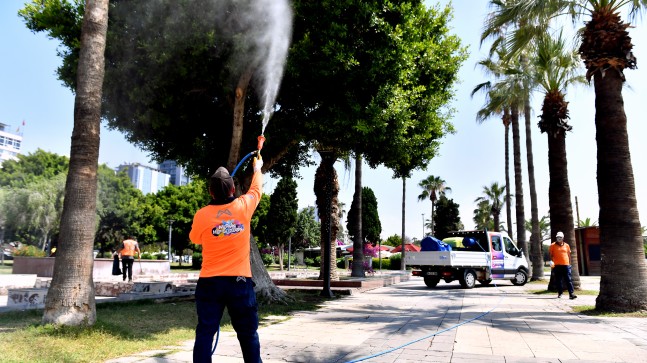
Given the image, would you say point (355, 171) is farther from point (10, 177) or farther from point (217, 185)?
point (10, 177)

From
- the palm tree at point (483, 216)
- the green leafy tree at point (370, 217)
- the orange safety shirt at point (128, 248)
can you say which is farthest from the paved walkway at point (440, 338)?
the palm tree at point (483, 216)

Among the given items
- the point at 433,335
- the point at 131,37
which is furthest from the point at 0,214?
the point at 433,335

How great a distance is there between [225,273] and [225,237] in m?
0.29

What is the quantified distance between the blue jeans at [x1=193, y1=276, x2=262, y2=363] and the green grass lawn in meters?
2.53

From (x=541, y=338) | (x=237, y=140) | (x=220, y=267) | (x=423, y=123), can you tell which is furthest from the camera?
(x=423, y=123)

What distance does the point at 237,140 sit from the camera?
10.8 metres

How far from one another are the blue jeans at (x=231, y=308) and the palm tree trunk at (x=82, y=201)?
3.99 meters

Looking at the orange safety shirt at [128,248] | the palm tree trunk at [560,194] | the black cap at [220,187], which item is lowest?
the orange safety shirt at [128,248]

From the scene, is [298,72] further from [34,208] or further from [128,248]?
[34,208]

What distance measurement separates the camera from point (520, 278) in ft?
65.8

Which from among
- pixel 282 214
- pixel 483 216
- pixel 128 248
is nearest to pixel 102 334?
pixel 128 248

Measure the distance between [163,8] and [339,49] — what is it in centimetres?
384

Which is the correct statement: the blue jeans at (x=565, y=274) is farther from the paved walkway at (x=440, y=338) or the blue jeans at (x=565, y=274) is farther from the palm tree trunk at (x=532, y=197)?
the palm tree trunk at (x=532, y=197)

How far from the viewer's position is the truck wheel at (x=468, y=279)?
58.2ft
